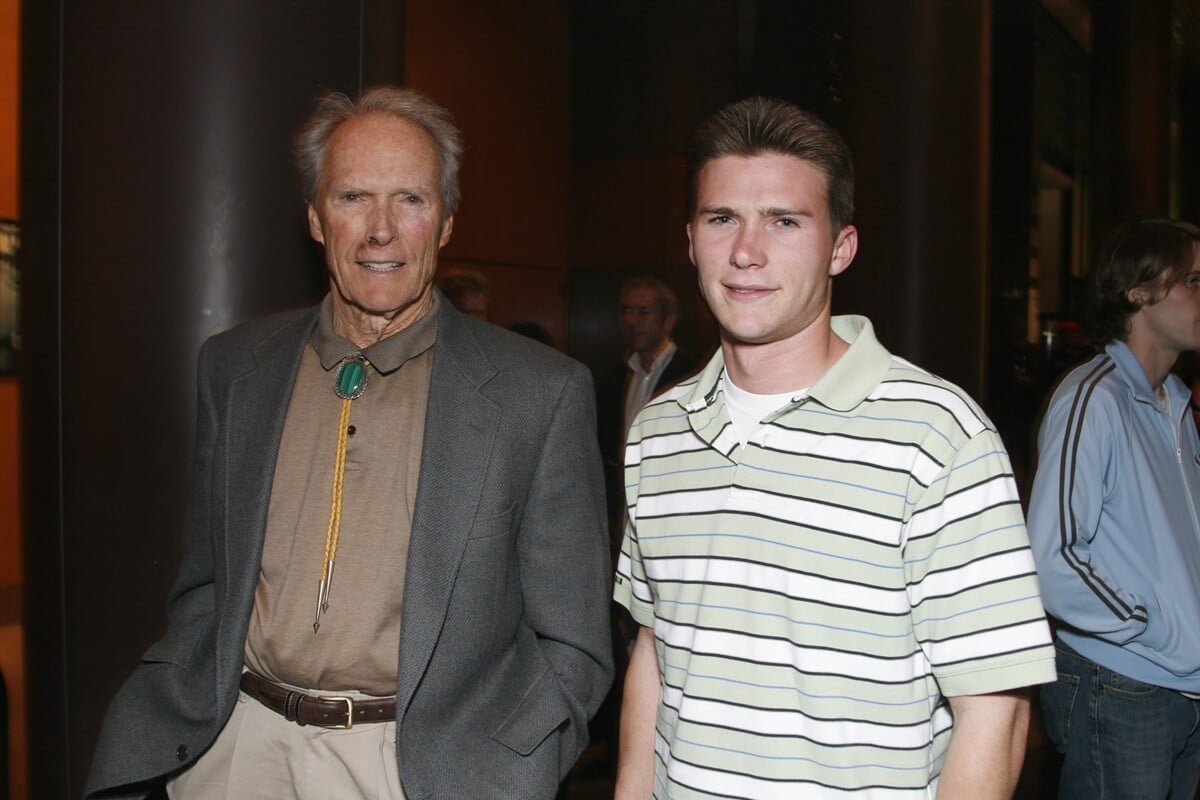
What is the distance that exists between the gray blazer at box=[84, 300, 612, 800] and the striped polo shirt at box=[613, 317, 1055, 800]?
16.8 inches

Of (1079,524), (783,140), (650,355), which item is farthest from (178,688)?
(650,355)

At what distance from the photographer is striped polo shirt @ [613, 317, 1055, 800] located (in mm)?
1455

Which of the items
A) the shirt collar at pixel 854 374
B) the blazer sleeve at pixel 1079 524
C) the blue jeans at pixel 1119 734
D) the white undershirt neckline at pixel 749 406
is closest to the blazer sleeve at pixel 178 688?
the white undershirt neckline at pixel 749 406

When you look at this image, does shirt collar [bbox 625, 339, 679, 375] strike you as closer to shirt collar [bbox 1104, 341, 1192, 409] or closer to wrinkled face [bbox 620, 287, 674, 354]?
wrinkled face [bbox 620, 287, 674, 354]

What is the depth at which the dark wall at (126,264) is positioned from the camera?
8.64ft

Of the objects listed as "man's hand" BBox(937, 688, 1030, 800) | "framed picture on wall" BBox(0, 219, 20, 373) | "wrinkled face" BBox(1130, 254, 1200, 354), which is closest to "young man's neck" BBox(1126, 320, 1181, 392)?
"wrinkled face" BBox(1130, 254, 1200, 354)

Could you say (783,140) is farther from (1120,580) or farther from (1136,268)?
(1136,268)

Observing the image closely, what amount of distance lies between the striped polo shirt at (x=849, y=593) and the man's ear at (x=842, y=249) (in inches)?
4.3

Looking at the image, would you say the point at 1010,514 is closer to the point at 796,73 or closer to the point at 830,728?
the point at 830,728

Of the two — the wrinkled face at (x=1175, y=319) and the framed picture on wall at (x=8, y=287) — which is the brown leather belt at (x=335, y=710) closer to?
the wrinkled face at (x=1175, y=319)

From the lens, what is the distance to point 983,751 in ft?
4.75

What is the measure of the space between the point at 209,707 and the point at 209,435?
547 millimetres

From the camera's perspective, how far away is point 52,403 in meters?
2.70

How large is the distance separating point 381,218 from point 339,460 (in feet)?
1.58
